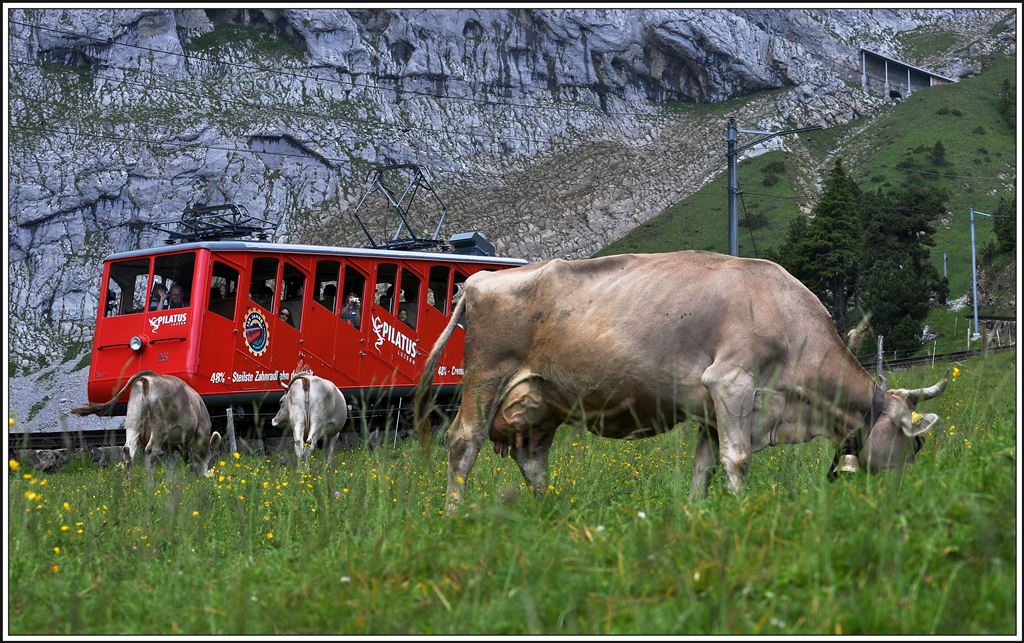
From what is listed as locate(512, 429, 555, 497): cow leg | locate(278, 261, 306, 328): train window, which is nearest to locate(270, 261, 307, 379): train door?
locate(278, 261, 306, 328): train window

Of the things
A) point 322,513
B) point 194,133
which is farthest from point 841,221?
point 194,133

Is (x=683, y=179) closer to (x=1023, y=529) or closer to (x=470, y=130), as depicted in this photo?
(x=470, y=130)

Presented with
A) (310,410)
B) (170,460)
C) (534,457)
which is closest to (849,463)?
(534,457)

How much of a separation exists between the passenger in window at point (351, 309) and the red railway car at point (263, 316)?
2 centimetres

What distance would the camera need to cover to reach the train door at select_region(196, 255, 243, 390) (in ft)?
54.3

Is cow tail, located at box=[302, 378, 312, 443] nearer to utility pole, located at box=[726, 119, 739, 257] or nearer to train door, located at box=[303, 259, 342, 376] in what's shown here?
train door, located at box=[303, 259, 342, 376]

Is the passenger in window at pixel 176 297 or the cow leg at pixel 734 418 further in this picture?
the passenger in window at pixel 176 297

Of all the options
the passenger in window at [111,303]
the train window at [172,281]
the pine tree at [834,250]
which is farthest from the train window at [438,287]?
the pine tree at [834,250]

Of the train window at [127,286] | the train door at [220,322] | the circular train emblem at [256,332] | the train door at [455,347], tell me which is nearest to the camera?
the train door at [220,322]

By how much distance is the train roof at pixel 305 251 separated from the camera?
1680 cm

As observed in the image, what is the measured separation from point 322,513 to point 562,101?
12534 centimetres

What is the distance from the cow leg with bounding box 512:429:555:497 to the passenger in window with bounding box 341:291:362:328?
11244 mm

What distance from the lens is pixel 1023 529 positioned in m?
3.51

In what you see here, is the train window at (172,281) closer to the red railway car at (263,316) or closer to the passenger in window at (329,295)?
the red railway car at (263,316)
